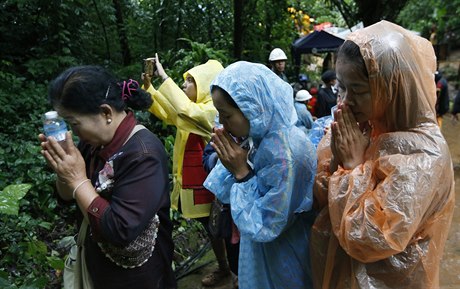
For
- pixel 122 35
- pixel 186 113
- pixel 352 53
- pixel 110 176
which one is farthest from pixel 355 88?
pixel 122 35

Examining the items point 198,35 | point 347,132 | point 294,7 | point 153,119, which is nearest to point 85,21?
point 198,35

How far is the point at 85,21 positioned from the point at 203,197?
5429mm

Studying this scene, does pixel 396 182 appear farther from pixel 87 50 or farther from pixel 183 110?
pixel 87 50

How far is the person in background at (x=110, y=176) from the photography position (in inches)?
58.1

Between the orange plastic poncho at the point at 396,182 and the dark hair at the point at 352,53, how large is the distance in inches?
0.8

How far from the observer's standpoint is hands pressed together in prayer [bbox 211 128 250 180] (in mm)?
1725

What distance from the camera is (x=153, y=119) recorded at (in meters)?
5.23

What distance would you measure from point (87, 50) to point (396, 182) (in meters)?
6.89

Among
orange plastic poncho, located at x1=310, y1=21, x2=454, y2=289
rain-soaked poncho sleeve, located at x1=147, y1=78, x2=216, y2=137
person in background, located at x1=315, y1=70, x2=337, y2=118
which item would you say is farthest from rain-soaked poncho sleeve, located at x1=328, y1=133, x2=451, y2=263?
person in background, located at x1=315, y1=70, x2=337, y2=118

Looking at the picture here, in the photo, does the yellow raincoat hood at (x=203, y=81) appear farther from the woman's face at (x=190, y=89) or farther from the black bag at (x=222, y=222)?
the black bag at (x=222, y=222)

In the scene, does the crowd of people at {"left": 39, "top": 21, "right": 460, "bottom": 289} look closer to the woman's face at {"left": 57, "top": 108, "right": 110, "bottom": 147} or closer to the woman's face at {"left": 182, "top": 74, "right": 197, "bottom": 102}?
the woman's face at {"left": 57, "top": 108, "right": 110, "bottom": 147}

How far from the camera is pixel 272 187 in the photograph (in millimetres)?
1620

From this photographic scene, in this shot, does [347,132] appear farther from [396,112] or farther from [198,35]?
[198,35]

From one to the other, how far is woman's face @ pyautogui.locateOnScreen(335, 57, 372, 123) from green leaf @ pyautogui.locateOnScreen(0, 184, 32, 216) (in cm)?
166
